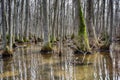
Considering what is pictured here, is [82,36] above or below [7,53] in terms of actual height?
above

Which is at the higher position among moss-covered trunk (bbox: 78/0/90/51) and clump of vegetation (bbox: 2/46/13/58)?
moss-covered trunk (bbox: 78/0/90/51)

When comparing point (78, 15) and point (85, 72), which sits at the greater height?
point (78, 15)

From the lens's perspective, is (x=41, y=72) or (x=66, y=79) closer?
(x=66, y=79)

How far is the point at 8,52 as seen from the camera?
18.7 metres

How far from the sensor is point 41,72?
39.7 feet

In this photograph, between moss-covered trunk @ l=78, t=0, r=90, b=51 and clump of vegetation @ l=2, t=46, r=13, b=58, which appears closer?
moss-covered trunk @ l=78, t=0, r=90, b=51

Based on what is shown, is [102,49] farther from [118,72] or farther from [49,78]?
[49,78]

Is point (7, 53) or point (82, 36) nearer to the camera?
point (82, 36)

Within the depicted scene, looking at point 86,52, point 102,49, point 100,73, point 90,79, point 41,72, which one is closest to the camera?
point 90,79

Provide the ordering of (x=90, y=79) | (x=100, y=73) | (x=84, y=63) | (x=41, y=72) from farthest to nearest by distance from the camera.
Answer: (x=84, y=63) → (x=41, y=72) → (x=100, y=73) → (x=90, y=79)

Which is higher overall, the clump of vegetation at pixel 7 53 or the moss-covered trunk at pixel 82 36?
the moss-covered trunk at pixel 82 36

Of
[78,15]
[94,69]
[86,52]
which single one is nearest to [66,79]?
[94,69]

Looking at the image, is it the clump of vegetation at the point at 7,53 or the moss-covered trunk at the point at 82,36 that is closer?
the moss-covered trunk at the point at 82,36

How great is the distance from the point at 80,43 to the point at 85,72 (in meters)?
6.76
